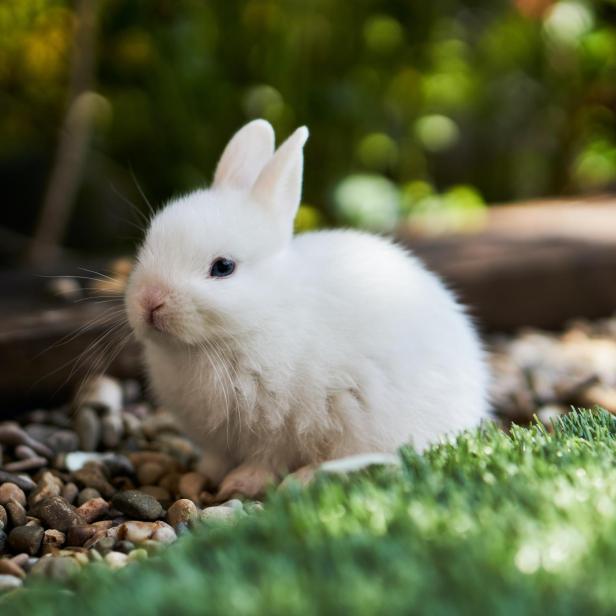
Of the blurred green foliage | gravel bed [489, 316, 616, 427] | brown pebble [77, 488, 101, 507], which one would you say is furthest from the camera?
the blurred green foliage

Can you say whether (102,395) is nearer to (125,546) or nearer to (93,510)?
(93,510)

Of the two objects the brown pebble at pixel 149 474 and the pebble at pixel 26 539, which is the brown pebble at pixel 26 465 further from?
the pebble at pixel 26 539

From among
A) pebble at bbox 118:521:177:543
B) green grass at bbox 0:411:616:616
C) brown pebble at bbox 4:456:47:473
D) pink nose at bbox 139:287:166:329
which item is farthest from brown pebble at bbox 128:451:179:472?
green grass at bbox 0:411:616:616

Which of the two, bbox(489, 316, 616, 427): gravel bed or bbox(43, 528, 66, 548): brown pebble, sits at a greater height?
bbox(489, 316, 616, 427): gravel bed

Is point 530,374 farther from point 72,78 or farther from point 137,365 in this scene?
point 72,78

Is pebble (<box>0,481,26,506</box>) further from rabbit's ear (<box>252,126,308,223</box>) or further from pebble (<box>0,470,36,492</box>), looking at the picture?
rabbit's ear (<box>252,126,308,223</box>)

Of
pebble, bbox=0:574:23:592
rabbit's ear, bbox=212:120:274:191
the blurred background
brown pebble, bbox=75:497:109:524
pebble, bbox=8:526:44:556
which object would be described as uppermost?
the blurred background

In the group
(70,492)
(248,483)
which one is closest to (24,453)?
(70,492)

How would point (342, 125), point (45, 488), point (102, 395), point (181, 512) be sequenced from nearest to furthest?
1. point (181, 512)
2. point (45, 488)
3. point (102, 395)
4. point (342, 125)
